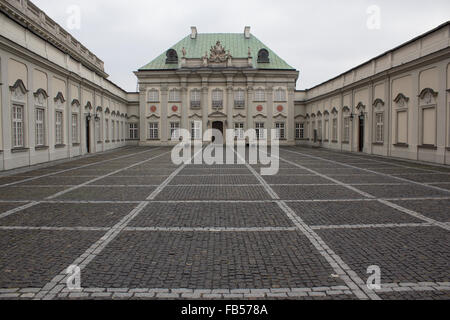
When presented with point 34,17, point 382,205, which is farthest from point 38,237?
point 34,17

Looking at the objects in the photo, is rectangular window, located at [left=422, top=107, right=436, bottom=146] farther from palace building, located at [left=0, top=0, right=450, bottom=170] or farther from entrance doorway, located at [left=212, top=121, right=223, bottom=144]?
entrance doorway, located at [left=212, top=121, right=223, bottom=144]

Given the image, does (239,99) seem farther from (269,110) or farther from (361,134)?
(361,134)

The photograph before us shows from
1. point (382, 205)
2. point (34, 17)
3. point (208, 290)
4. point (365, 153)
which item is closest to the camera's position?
point (208, 290)

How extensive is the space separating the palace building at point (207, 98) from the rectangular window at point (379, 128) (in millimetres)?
69

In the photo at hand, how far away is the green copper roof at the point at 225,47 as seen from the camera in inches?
1816

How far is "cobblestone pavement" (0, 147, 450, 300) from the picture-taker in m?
4.50

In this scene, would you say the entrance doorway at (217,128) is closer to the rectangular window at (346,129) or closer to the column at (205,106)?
the column at (205,106)

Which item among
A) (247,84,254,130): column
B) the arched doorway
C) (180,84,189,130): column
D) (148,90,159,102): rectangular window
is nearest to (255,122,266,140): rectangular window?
(247,84,254,130): column

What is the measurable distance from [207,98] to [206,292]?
41.6 m

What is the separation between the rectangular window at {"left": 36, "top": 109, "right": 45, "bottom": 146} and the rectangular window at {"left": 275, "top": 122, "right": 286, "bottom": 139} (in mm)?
28909

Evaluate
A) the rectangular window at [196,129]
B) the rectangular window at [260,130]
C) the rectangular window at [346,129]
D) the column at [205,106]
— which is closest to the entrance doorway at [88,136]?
the rectangular window at [196,129]
